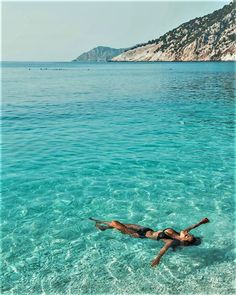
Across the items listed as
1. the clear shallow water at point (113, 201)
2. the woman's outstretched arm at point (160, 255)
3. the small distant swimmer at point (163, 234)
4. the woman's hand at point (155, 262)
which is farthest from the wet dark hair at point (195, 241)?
the woman's hand at point (155, 262)

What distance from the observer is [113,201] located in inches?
798

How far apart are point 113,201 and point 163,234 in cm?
538

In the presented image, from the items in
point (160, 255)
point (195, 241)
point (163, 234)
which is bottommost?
point (195, 241)

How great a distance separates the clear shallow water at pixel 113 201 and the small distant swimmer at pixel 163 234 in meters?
0.30

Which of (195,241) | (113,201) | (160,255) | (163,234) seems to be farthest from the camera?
(113,201)

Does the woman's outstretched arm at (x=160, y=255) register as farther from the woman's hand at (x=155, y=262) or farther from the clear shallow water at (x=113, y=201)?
the clear shallow water at (x=113, y=201)

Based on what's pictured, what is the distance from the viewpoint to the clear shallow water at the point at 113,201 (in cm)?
1389

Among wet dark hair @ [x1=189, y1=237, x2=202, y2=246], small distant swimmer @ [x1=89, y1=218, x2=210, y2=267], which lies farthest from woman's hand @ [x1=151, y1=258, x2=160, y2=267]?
wet dark hair @ [x1=189, y1=237, x2=202, y2=246]

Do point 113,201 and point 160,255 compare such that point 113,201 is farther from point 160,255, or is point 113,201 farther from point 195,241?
point 160,255

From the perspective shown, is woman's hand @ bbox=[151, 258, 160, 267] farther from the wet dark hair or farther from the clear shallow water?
the wet dark hair

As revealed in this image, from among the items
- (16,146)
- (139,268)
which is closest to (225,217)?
(139,268)

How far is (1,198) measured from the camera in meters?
20.8

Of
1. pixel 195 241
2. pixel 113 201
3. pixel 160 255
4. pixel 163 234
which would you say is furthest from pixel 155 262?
pixel 113 201

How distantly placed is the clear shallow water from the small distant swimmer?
0.99 feet
